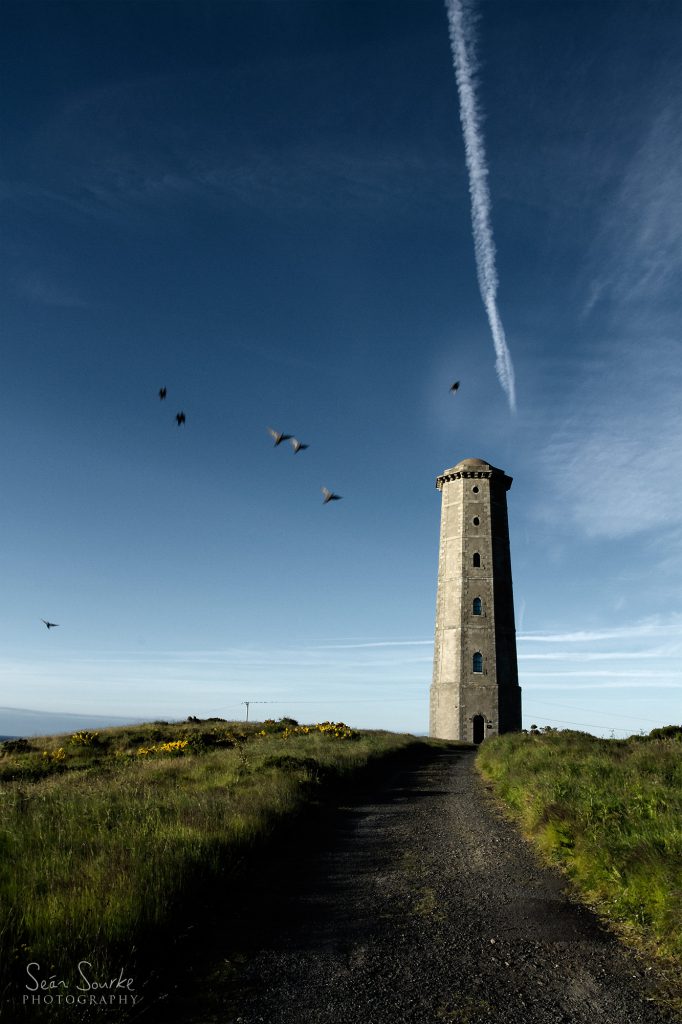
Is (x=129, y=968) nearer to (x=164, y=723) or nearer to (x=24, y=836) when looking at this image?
(x=24, y=836)

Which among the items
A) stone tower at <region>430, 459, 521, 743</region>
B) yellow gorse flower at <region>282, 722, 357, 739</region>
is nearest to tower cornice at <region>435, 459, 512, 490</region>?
stone tower at <region>430, 459, 521, 743</region>

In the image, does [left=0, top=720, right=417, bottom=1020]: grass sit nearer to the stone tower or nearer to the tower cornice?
the stone tower

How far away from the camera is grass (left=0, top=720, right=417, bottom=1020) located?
5211 mm

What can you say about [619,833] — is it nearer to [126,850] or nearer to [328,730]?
[126,850]

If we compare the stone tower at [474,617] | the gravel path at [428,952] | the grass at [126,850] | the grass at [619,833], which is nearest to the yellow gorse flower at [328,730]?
the stone tower at [474,617]

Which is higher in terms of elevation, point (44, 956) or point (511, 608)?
point (511, 608)

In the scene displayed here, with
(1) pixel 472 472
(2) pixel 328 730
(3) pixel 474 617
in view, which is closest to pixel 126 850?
(2) pixel 328 730

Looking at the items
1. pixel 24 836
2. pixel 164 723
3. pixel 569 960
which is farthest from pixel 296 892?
pixel 164 723

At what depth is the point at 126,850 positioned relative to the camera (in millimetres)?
7574

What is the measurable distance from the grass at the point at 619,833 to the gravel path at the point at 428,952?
35 centimetres

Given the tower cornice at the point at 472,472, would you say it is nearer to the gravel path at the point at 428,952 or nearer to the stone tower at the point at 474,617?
the stone tower at the point at 474,617

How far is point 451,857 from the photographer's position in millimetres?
9305

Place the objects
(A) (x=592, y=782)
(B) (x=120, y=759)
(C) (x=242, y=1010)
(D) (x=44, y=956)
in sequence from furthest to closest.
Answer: (B) (x=120, y=759), (A) (x=592, y=782), (D) (x=44, y=956), (C) (x=242, y=1010)

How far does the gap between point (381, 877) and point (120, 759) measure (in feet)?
56.6
